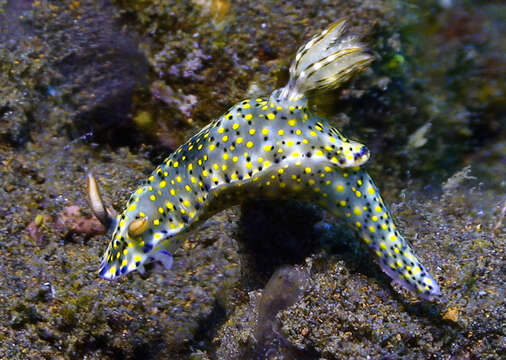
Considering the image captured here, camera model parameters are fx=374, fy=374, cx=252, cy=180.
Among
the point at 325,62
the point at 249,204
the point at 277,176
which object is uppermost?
the point at 325,62

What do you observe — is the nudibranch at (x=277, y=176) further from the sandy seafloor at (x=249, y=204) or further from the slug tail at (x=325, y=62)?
the sandy seafloor at (x=249, y=204)

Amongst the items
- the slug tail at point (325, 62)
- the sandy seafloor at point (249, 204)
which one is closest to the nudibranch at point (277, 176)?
the slug tail at point (325, 62)

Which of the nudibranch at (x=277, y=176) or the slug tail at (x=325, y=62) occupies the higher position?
the slug tail at (x=325, y=62)

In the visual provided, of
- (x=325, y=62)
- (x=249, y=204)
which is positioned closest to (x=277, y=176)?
(x=249, y=204)

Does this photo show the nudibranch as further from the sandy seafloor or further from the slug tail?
the sandy seafloor

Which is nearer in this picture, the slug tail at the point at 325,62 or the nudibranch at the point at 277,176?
the nudibranch at the point at 277,176

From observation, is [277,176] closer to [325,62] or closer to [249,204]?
[249,204]
